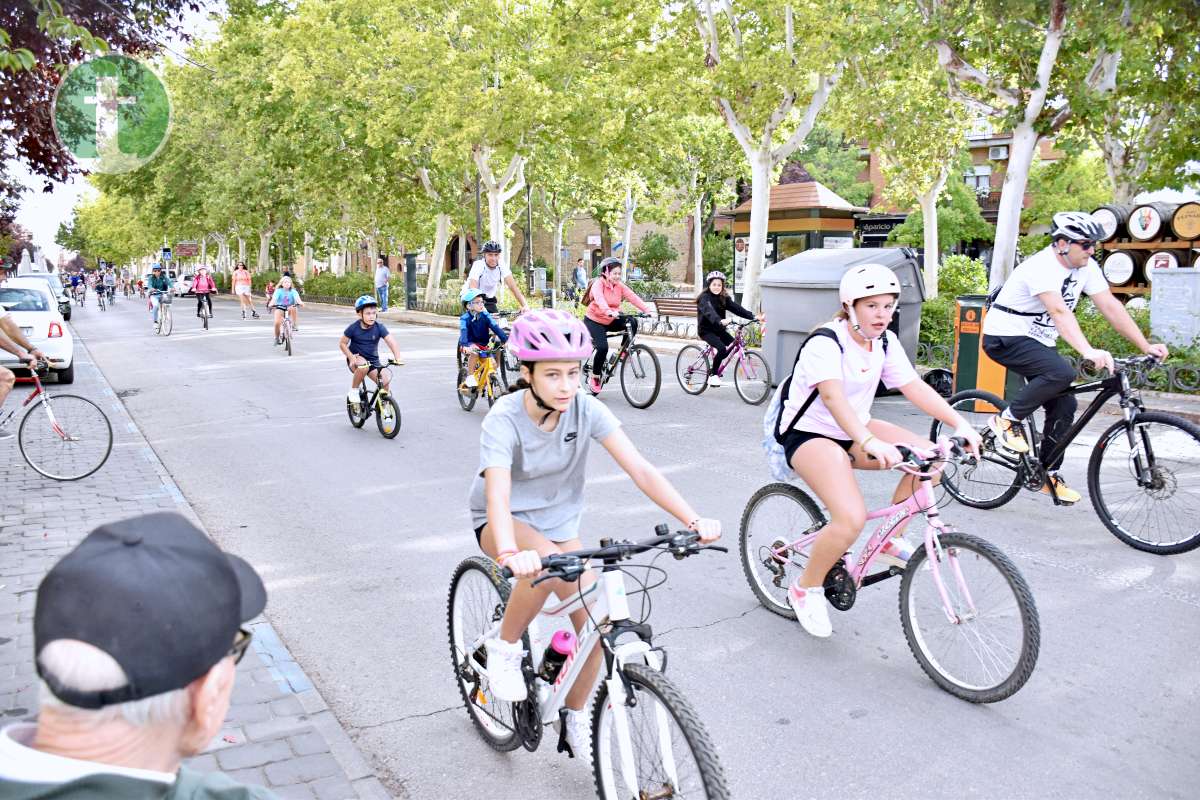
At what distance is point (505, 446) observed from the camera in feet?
10.7

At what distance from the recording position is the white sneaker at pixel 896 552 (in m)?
4.39

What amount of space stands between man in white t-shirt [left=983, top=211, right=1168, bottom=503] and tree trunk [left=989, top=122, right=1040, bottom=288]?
776 centimetres

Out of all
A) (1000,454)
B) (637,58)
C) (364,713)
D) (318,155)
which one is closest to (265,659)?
(364,713)

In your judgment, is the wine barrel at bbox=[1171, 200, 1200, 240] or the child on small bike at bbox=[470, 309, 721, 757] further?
the wine barrel at bbox=[1171, 200, 1200, 240]

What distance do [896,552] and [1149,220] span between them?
19.6 m

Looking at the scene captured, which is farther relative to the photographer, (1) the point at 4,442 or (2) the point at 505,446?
(1) the point at 4,442

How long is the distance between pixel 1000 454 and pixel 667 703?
194 inches

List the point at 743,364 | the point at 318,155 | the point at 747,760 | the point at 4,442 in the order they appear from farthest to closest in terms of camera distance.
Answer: the point at 318,155
the point at 743,364
the point at 4,442
the point at 747,760

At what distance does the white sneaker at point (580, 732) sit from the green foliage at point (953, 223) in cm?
3886

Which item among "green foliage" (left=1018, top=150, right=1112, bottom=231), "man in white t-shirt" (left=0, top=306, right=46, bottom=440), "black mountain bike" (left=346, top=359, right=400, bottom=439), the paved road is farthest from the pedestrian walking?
"man in white t-shirt" (left=0, top=306, right=46, bottom=440)

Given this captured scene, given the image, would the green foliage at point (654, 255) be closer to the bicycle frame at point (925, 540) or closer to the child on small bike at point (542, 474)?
the bicycle frame at point (925, 540)

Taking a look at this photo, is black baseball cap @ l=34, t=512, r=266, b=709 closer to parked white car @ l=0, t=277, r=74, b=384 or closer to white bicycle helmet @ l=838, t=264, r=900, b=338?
white bicycle helmet @ l=838, t=264, r=900, b=338

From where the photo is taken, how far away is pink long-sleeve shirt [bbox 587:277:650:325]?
12.1m

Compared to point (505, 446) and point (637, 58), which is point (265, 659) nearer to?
point (505, 446)
